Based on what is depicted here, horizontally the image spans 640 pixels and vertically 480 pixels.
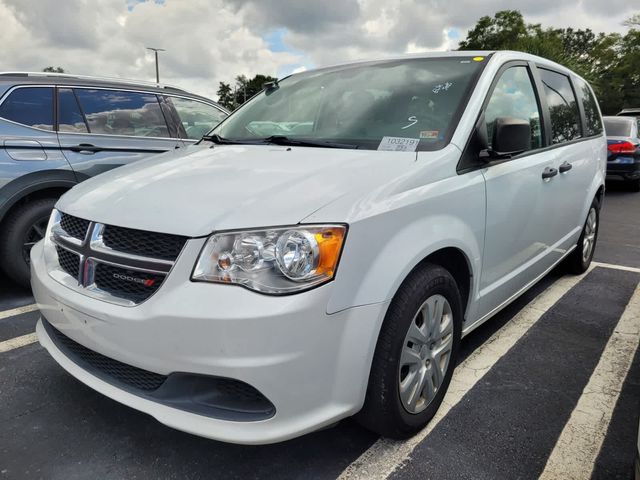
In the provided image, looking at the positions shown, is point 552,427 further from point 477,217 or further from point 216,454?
point 216,454

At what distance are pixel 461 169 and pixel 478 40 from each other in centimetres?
5132

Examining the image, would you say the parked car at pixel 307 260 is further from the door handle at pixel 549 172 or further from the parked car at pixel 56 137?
the parked car at pixel 56 137

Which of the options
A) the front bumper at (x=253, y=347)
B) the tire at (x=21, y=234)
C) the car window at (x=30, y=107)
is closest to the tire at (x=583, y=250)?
the front bumper at (x=253, y=347)

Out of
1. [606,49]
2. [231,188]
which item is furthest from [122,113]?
[606,49]

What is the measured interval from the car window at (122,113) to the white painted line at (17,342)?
1857mm

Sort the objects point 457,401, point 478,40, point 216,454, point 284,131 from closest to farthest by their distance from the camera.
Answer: point 216,454, point 457,401, point 284,131, point 478,40

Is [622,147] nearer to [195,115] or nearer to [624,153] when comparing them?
[624,153]

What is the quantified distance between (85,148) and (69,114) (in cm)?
32

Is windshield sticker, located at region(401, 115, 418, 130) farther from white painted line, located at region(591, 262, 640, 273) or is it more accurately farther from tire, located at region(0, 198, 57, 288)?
white painted line, located at region(591, 262, 640, 273)

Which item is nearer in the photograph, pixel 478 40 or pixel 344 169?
pixel 344 169

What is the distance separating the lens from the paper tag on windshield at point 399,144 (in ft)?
7.62

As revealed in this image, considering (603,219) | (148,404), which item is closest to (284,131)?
(148,404)

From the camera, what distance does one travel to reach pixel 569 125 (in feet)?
12.7

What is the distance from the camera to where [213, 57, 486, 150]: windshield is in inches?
98.3
